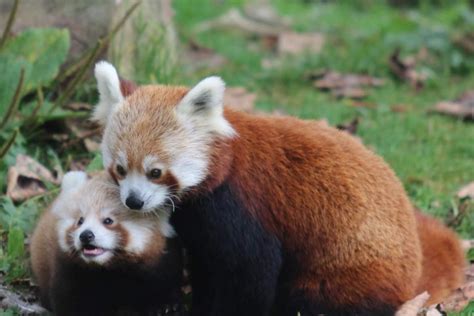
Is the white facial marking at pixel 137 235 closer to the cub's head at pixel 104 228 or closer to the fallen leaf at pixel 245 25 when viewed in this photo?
the cub's head at pixel 104 228

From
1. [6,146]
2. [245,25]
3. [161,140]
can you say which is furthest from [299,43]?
[161,140]

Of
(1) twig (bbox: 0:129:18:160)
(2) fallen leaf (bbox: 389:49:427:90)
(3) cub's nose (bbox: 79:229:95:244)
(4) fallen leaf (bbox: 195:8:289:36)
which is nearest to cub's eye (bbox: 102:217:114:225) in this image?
(3) cub's nose (bbox: 79:229:95:244)

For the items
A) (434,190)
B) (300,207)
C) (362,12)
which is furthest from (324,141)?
(362,12)

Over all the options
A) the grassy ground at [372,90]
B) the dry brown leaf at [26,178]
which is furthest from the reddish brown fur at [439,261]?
the dry brown leaf at [26,178]

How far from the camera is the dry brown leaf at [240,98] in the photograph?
24.8ft

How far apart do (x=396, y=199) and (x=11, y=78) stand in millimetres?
2640

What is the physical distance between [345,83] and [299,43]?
53.9 inches

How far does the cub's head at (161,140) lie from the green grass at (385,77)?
2.26m

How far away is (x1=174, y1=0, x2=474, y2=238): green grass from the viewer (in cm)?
686

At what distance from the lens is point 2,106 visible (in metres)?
6.01

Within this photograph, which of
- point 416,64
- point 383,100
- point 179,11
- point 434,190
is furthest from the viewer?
point 179,11

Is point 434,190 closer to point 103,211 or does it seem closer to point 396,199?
point 396,199

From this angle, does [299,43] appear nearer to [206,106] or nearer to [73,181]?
[73,181]

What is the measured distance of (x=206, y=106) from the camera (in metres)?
4.49
